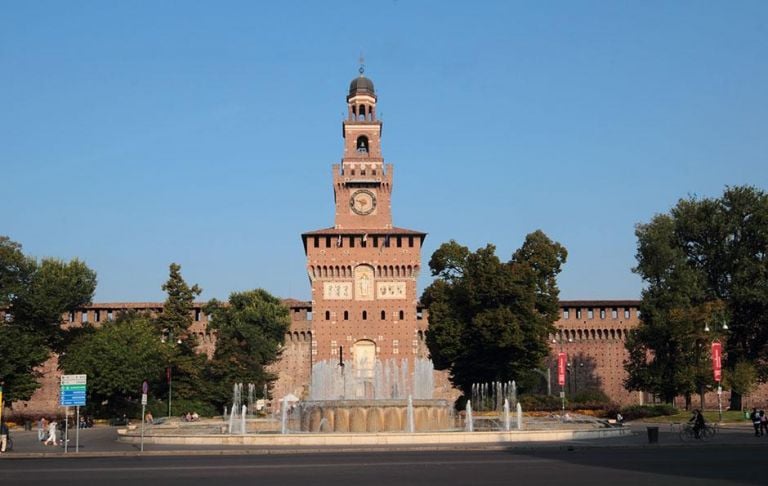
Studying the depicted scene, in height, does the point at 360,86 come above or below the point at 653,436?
above

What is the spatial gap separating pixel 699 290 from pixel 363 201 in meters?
25.7

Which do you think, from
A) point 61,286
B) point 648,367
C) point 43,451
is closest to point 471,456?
point 43,451

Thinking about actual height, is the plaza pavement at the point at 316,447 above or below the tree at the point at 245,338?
below

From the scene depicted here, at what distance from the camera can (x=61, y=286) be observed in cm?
5988

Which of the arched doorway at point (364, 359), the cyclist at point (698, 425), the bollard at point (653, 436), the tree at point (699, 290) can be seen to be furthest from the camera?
the arched doorway at point (364, 359)

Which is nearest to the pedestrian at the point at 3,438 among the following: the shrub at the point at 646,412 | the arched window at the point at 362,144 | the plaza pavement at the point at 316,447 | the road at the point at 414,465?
the plaza pavement at the point at 316,447

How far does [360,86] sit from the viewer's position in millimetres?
69438

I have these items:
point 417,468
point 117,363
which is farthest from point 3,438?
point 117,363

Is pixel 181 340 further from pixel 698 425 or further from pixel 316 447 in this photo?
pixel 698 425

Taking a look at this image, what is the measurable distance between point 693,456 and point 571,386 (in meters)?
46.7

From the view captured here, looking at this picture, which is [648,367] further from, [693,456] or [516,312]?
[693,456]

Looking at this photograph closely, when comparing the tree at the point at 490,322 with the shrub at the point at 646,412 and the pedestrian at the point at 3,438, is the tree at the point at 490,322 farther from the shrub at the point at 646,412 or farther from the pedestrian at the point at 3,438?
the pedestrian at the point at 3,438

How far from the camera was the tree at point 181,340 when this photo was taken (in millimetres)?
55375

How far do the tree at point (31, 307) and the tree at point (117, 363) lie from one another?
2.41 meters
